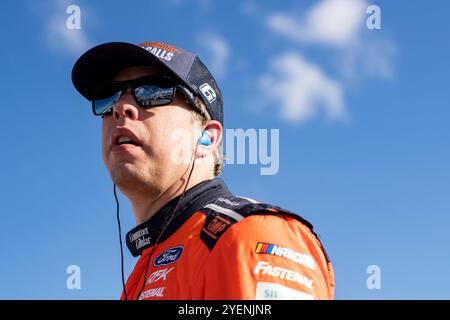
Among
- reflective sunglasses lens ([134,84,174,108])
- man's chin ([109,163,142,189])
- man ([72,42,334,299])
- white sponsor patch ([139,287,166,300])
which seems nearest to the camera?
man ([72,42,334,299])

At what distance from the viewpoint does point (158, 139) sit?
4.12m

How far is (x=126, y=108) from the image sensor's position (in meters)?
4.28

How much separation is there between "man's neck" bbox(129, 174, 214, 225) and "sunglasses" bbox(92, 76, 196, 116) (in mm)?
582

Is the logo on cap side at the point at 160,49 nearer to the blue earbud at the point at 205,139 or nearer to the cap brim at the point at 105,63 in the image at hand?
the cap brim at the point at 105,63

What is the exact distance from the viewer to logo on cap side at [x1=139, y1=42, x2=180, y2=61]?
4.31 metres

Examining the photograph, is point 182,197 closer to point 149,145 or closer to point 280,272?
point 149,145

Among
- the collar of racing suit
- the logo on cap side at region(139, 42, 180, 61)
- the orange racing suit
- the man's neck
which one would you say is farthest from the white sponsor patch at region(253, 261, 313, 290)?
the logo on cap side at region(139, 42, 180, 61)

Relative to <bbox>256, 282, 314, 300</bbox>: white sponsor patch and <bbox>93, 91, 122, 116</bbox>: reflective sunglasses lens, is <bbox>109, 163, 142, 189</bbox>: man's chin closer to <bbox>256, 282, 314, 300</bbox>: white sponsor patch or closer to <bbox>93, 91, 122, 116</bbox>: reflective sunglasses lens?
<bbox>93, 91, 122, 116</bbox>: reflective sunglasses lens

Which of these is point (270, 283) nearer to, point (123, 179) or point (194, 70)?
point (123, 179)

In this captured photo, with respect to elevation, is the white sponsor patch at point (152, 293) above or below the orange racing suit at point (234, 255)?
below

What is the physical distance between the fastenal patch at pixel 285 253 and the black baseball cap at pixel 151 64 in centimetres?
165

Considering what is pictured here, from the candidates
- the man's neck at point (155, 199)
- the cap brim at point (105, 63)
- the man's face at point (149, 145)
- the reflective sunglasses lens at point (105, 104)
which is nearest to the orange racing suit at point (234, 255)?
the man's neck at point (155, 199)

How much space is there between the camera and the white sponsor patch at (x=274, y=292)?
2895 millimetres
